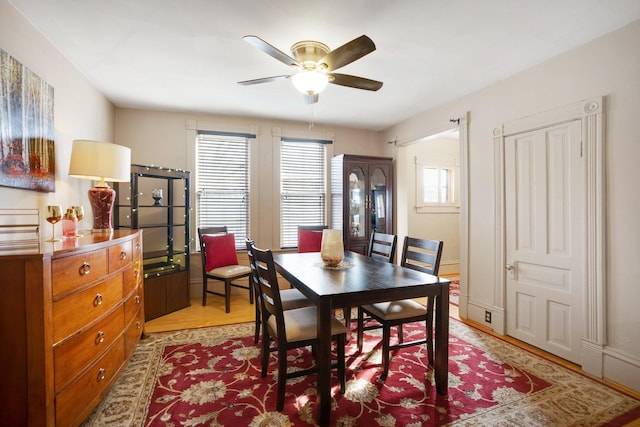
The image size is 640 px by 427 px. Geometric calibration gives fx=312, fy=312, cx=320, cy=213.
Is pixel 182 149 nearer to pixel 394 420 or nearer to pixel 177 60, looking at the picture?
pixel 177 60

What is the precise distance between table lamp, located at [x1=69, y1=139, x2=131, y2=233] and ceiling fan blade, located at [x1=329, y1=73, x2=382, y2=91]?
1860 mm

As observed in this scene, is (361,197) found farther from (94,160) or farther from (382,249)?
(94,160)

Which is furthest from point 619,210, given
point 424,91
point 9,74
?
point 9,74

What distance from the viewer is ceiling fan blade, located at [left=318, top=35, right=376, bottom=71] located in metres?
1.84

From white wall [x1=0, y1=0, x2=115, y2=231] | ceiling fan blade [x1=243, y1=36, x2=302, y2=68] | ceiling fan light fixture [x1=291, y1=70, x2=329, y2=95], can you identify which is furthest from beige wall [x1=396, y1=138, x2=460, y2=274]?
white wall [x1=0, y1=0, x2=115, y2=231]

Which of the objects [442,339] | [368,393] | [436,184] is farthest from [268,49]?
[436,184]

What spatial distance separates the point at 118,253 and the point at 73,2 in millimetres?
1631

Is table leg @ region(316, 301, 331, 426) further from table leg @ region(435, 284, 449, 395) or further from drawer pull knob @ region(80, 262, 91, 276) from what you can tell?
drawer pull knob @ region(80, 262, 91, 276)

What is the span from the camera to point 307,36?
2320 millimetres

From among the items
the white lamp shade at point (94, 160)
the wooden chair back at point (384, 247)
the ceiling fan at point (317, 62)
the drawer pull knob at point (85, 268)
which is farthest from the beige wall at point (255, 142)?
the drawer pull knob at point (85, 268)

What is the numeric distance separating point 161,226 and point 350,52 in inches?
115

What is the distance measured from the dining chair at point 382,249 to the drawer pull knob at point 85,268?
6.32 ft

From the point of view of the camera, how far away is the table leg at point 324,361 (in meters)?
1.71

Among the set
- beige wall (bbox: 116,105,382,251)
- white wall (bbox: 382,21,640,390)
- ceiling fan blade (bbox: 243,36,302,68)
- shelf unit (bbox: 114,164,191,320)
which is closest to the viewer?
ceiling fan blade (bbox: 243,36,302,68)
